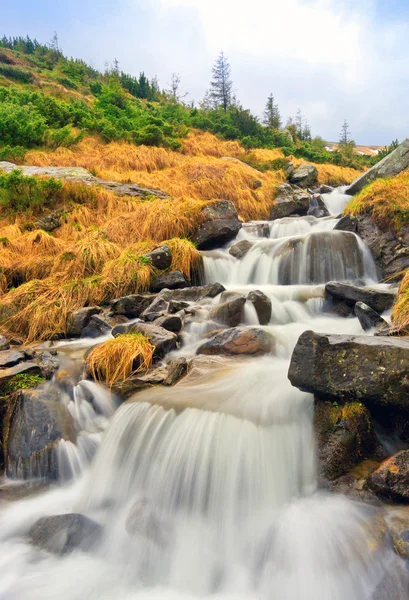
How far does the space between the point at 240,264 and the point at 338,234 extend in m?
2.24

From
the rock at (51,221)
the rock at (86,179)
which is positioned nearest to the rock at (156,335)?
the rock at (51,221)

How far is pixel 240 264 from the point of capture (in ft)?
28.2

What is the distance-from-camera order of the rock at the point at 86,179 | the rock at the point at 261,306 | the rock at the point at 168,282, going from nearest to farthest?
1. the rock at the point at 261,306
2. the rock at the point at 168,282
3. the rock at the point at 86,179

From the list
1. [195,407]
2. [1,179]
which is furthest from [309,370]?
[1,179]

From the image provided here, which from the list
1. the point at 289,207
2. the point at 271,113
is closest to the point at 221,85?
the point at 271,113

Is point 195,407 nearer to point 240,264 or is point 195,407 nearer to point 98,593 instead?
point 98,593

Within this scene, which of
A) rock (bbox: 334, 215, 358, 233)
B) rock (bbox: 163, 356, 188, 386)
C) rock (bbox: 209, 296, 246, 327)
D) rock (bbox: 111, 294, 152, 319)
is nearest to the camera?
rock (bbox: 163, 356, 188, 386)

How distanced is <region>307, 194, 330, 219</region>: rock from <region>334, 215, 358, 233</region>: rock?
3406 mm

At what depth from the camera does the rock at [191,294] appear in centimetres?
678

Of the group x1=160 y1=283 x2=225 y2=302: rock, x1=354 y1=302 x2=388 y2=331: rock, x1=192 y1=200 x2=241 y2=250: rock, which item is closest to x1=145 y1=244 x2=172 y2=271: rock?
x1=160 y1=283 x2=225 y2=302: rock

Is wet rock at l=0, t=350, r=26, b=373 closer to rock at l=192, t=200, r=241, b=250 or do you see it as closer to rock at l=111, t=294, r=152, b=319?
rock at l=111, t=294, r=152, b=319

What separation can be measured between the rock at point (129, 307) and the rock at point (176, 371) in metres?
2.06

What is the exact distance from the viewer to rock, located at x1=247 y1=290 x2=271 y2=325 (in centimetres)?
605

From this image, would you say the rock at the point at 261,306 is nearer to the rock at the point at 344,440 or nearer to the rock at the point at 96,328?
the rock at the point at 96,328
